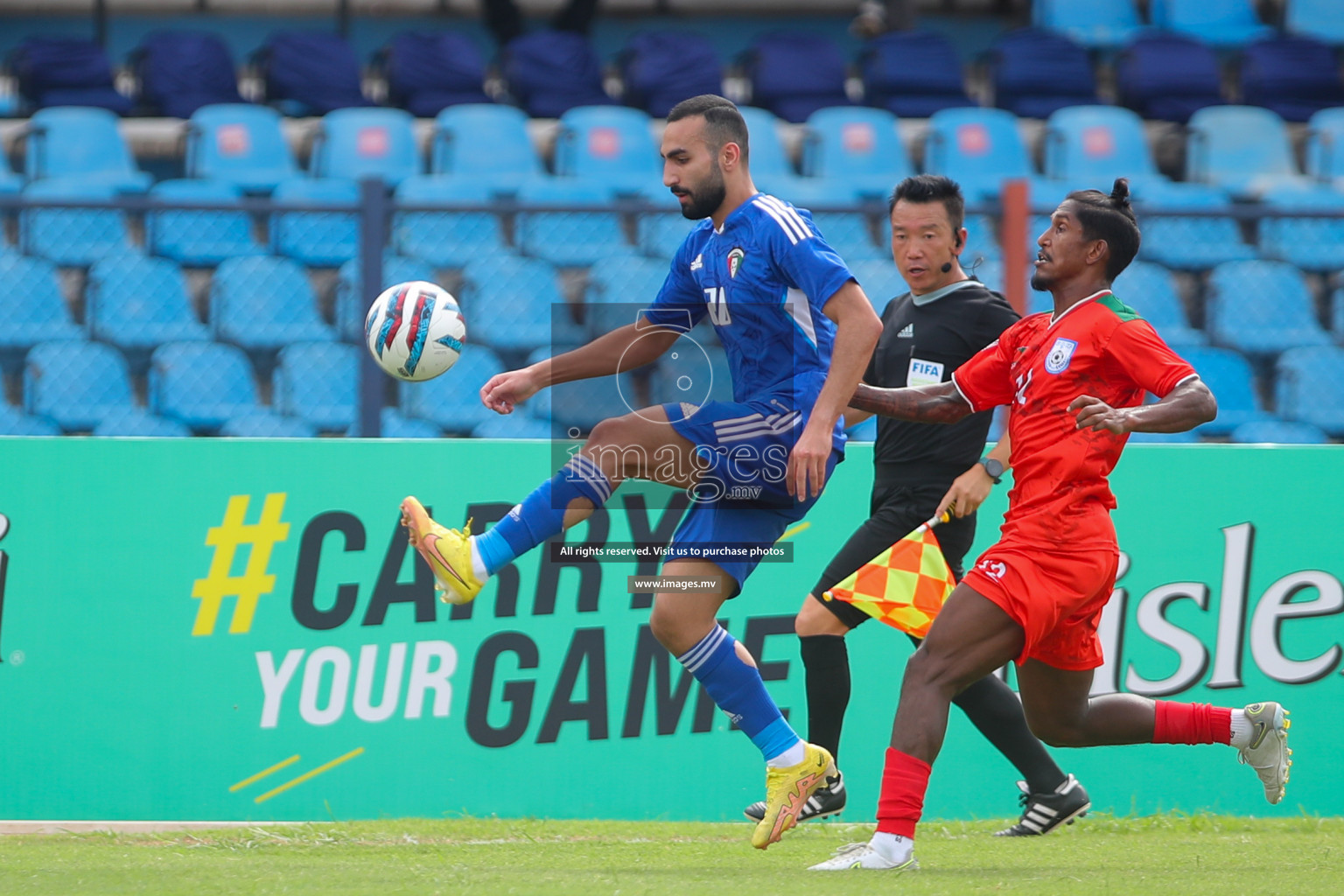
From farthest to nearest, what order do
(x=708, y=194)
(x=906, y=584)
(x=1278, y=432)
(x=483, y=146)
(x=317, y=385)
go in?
(x=483, y=146) < (x=1278, y=432) < (x=317, y=385) < (x=906, y=584) < (x=708, y=194)

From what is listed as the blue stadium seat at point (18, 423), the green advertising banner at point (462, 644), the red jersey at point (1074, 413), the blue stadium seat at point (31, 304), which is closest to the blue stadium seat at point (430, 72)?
the blue stadium seat at point (31, 304)

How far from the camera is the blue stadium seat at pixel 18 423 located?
25.7ft

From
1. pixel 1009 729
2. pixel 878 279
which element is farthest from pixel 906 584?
pixel 878 279

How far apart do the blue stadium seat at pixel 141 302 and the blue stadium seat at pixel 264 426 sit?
26.6 inches

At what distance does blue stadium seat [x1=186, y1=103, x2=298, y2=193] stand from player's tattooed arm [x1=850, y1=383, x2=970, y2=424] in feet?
23.7

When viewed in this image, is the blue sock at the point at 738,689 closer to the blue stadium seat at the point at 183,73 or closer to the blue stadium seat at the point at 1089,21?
the blue stadium seat at the point at 183,73

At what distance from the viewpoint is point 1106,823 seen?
5926 mm

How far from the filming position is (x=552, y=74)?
41.6 feet

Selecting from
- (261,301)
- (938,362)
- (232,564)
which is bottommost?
(232,564)

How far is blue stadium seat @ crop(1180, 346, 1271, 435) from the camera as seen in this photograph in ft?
28.8

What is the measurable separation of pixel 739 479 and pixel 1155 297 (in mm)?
5910

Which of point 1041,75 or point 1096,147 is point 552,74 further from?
point 1096,147

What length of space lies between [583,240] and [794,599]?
4.02 meters

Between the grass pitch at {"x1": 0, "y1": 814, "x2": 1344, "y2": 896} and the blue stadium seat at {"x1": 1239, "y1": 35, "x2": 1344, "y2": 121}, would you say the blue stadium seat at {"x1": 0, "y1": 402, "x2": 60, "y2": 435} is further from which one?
the blue stadium seat at {"x1": 1239, "y1": 35, "x2": 1344, "y2": 121}
